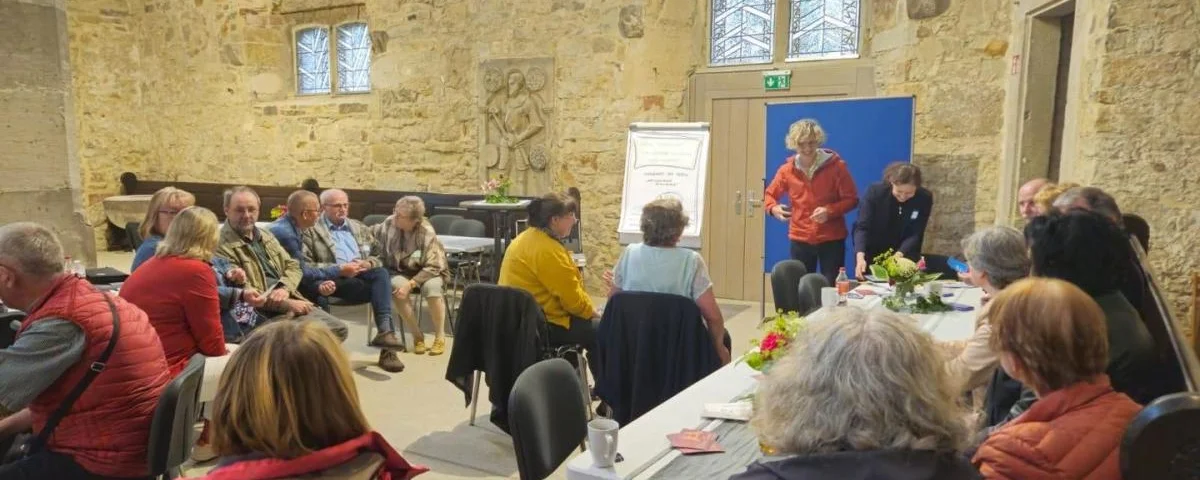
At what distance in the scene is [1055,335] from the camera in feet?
5.57

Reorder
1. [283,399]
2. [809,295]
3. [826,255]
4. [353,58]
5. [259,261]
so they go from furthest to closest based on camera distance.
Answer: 1. [353,58]
2. [826,255]
3. [259,261]
4. [809,295]
5. [283,399]

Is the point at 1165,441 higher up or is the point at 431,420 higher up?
the point at 1165,441

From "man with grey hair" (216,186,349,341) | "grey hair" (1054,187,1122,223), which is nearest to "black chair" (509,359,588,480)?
"grey hair" (1054,187,1122,223)

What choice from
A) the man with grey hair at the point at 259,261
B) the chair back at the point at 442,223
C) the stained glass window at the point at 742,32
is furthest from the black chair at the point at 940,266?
the chair back at the point at 442,223

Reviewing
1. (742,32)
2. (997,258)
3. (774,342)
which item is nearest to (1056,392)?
(774,342)

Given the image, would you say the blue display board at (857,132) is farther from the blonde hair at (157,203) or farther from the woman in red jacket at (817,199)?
the blonde hair at (157,203)

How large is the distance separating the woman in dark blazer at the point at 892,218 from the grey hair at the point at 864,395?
12.4ft

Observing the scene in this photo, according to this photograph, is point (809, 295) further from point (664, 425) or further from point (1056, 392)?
point (1056, 392)

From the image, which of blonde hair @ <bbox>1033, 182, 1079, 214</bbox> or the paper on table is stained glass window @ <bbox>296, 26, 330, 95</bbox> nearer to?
blonde hair @ <bbox>1033, 182, 1079, 214</bbox>

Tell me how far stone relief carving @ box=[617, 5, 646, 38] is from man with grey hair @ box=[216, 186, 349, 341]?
3.90 metres

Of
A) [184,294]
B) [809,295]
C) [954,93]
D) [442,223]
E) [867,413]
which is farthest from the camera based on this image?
[442,223]

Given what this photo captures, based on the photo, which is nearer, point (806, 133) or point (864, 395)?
point (864, 395)

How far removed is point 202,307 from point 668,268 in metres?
1.89

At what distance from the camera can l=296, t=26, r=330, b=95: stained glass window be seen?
32.3ft
